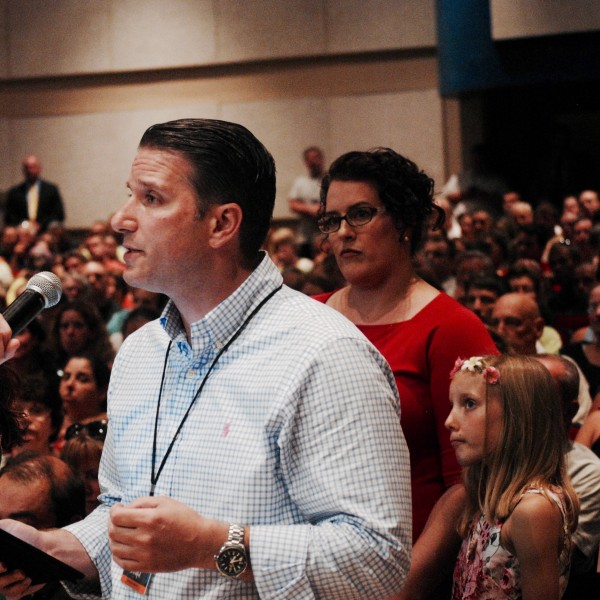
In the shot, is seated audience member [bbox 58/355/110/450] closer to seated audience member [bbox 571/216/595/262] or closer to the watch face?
the watch face

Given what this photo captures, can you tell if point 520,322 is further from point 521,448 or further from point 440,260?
point 440,260

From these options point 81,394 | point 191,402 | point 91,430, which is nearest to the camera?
point 191,402

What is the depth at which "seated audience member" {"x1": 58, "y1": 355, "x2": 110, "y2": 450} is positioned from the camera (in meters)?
4.75

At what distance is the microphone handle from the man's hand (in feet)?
1.34

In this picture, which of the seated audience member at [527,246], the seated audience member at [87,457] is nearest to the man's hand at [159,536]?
the seated audience member at [87,457]

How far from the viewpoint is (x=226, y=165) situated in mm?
1750

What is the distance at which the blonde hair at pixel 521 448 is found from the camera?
2.51 meters

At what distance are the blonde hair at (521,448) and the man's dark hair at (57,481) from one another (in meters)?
1.17

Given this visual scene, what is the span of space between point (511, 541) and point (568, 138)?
438 inches

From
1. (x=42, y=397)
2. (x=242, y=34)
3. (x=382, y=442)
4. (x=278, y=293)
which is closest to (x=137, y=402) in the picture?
(x=278, y=293)

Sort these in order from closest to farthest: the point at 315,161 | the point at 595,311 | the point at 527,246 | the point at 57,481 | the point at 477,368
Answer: the point at 477,368
the point at 57,481
the point at 595,311
the point at 527,246
the point at 315,161

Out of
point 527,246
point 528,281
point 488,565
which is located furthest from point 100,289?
point 488,565

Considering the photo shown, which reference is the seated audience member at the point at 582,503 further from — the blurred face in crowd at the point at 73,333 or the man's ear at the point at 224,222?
the blurred face in crowd at the point at 73,333

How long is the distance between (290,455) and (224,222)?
41 centimetres
